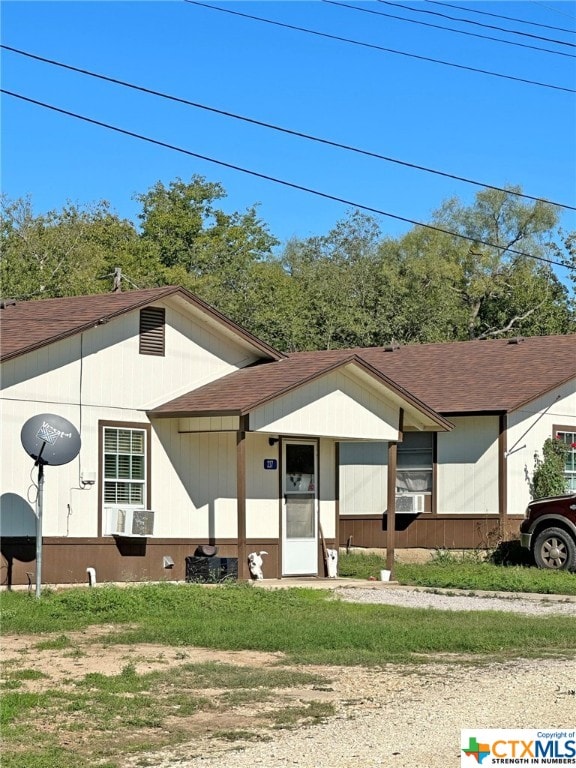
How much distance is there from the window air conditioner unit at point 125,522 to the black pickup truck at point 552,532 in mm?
8158

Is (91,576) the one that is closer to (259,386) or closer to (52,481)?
(52,481)

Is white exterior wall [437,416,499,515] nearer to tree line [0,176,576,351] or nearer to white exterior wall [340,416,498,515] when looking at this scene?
white exterior wall [340,416,498,515]

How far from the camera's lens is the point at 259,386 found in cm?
2159

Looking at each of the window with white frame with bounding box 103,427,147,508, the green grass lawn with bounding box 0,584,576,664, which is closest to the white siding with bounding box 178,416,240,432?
the window with white frame with bounding box 103,427,147,508

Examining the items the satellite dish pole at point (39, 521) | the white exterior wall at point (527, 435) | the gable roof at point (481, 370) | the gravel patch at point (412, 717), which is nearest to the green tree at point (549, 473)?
the white exterior wall at point (527, 435)

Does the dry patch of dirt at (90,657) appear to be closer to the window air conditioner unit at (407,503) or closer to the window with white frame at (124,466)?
the window with white frame at (124,466)

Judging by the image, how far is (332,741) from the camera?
9.30 metres

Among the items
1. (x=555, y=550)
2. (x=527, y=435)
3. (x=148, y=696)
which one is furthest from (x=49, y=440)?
(x=527, y=435)

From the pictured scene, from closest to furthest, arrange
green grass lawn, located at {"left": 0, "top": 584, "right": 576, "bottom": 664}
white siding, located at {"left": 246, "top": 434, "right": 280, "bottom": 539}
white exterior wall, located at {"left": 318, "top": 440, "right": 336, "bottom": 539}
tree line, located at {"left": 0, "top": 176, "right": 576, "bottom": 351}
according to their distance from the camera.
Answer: green grass lawn, located at {"left": 0, "top": 584, "right": 576, "bottom": 664}
white siding, located at {"left": 246, "top": 434, "right": 280, "bottom": 539}
white exterior wall, located at {"left": 318, "top": 440, "right": 336, "bottom": 539}
tree line, located at {"left": 0, "top": 176, "right": 576, "bottom": 351}

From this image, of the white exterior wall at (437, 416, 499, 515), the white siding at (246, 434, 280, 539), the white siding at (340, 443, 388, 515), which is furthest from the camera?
Answer: the white siding at (340, 443, 388, 515)

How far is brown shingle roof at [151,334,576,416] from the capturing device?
21.4m

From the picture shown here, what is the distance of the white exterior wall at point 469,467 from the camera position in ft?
88.4

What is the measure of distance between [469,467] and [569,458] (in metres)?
2.60

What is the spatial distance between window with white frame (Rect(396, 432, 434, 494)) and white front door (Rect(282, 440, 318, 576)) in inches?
174
